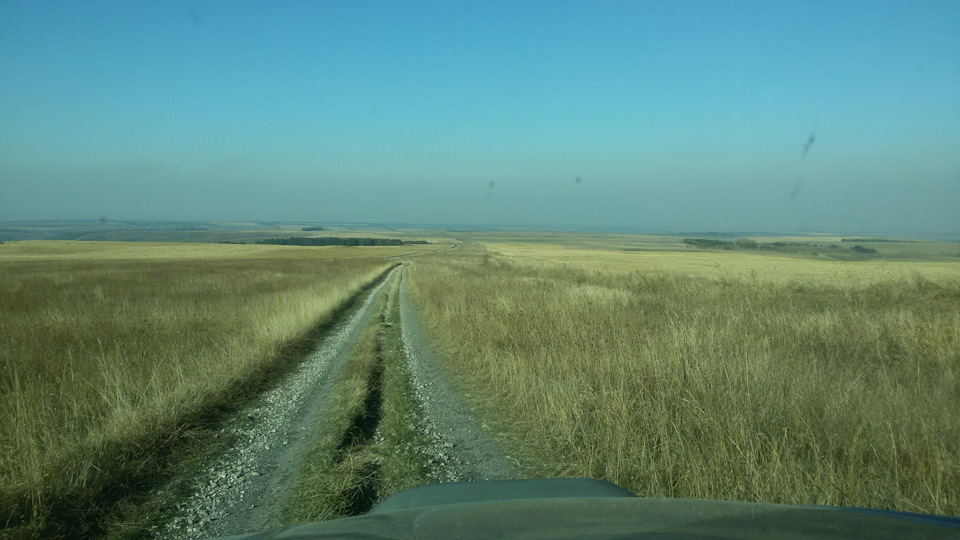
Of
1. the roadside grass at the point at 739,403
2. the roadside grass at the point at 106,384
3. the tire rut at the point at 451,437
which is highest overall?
the roadside grass at the point at 739,403

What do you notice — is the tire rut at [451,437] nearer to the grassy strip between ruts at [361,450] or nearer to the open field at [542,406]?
the open field at [542,406]

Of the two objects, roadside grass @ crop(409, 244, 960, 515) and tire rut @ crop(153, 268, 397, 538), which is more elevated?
roadside grass @ crop(409, 244, 960, 515)

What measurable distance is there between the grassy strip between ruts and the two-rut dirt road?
0.48ft

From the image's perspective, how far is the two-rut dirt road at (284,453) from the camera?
170 inches

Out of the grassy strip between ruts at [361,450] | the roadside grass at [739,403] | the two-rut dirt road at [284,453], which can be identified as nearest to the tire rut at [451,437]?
the two-rut dirt road at [284,453]

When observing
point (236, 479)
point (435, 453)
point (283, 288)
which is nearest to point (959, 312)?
point (435, 453)

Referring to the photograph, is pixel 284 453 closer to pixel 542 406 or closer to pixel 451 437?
pixel 451 437

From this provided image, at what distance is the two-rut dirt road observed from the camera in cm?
432

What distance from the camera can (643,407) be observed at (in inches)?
214

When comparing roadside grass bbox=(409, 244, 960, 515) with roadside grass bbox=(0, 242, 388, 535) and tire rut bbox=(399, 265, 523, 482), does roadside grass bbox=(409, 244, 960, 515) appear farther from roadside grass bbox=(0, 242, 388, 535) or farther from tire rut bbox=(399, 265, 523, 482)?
roadside grass bbox=(0, 242, 388, 535)

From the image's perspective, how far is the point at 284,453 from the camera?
5734mm

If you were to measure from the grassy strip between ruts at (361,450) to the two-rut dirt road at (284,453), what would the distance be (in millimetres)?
145

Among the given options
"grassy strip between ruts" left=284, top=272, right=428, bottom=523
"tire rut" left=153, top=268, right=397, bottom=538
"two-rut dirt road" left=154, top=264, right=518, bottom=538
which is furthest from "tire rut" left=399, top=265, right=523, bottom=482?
"tire rut" left=153, top=268, right=397, bottom=538

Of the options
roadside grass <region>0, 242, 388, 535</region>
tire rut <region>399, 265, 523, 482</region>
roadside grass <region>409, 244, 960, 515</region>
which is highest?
roadside grass <region>409, 244, 960, 515</region>
